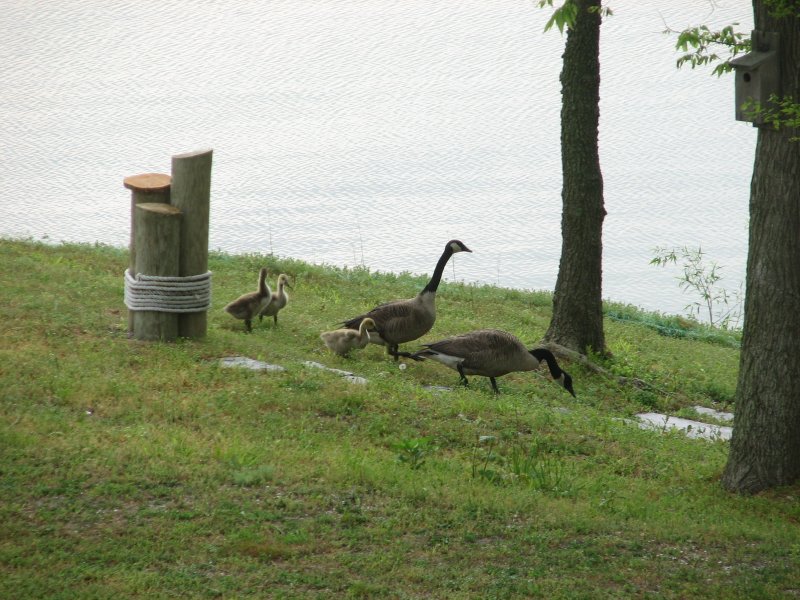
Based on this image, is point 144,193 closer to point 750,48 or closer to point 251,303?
point 251,303

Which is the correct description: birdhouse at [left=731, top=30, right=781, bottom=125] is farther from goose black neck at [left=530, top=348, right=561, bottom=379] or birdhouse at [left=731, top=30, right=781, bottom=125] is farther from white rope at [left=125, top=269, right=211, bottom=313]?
white rope at [left=125, top=269, right=211, bottom=313]

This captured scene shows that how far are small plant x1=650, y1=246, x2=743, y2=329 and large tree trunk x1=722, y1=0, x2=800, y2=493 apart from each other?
1151 cm

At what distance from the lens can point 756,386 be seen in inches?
298

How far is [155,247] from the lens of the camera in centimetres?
935

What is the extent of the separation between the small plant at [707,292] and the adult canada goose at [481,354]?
962cm

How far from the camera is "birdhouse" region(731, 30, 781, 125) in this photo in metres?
7.19

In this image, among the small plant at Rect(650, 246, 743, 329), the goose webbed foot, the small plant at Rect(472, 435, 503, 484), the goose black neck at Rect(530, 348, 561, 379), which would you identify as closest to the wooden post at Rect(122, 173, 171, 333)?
the goose webbed foot

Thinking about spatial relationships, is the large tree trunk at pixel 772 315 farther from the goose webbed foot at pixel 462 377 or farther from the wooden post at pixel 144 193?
the wooden post at pixel 144 193

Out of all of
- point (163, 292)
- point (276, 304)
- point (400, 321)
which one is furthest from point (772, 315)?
point (276, 304)

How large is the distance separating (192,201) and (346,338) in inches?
82.9

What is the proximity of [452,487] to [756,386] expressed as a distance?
8.63ft

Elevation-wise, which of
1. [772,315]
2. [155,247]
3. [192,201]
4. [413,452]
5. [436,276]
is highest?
[192,201]

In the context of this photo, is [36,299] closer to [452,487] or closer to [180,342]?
[180,342]

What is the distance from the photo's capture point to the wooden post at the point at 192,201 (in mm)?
9438
